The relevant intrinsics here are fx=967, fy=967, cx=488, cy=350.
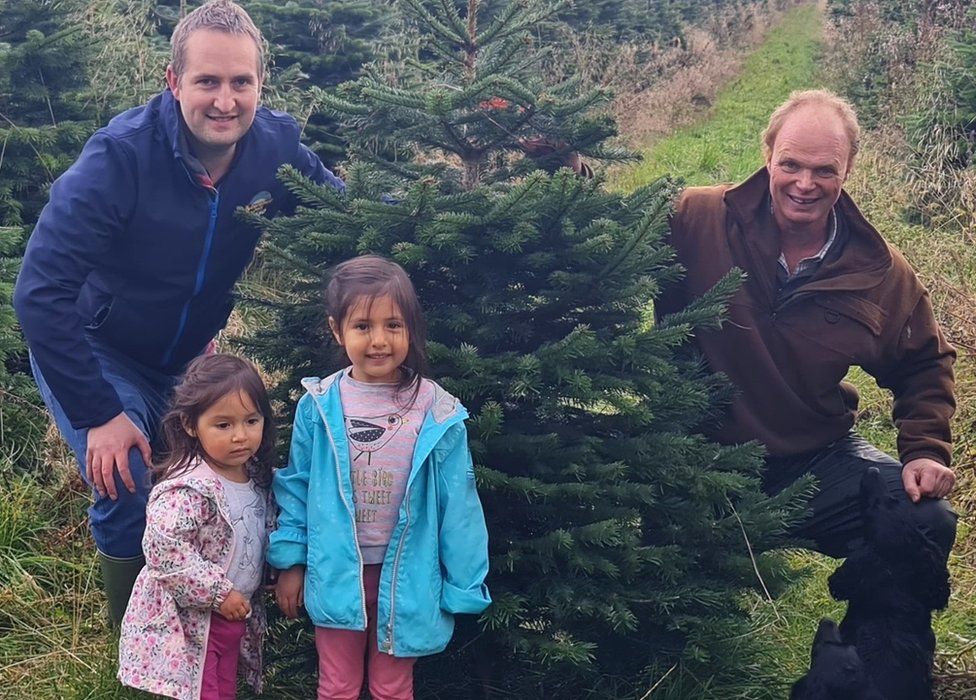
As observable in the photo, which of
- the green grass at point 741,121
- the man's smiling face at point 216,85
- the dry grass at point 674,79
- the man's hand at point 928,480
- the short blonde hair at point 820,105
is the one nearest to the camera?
the man's smiling face at point 216,85

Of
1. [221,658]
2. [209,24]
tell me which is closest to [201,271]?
[209,24]

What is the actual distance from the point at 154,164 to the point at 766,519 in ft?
8.01

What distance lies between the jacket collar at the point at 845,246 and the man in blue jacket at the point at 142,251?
1652mm

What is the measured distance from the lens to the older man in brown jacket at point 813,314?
12.4ft

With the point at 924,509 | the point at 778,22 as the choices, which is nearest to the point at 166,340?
the point at 924,509

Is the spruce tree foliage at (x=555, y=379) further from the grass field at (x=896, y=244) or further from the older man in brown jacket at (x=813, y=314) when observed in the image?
the grass field at (x=896, y=244)

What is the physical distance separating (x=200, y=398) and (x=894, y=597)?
2324mm

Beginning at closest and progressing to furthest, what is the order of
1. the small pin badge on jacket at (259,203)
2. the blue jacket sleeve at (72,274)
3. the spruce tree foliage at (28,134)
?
the blue jacket sleeve at (72,274) < the small pin badge on jacket at (259,203) < the spruce tree foliage at (28,134)

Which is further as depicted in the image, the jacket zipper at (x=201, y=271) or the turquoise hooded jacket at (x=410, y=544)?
the jacket zipper at (x=201, y=271)

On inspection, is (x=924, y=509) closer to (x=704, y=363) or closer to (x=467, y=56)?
(x=704, y=363)

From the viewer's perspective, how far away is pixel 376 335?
108 inches

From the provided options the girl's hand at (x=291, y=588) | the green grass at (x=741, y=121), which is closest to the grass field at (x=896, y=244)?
the green grass at (x=741, y=121)

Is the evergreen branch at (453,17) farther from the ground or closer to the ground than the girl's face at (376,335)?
farther from the ground

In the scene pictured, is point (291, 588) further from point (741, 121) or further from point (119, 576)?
point (741, 121)
